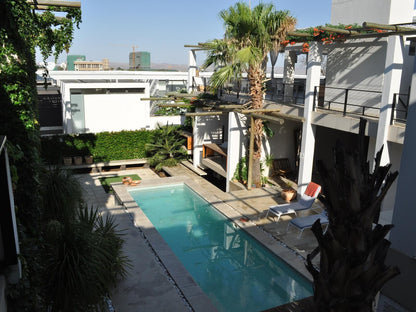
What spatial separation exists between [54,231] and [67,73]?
73.9 feet

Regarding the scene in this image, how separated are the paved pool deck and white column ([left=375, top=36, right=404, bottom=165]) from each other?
11.7 feet

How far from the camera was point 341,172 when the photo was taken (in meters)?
3.44

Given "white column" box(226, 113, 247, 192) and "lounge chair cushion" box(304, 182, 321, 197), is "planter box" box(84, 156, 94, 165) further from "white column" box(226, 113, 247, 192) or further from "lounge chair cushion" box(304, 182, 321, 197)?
"lounge chair cushion" box(304, 182, 321, 197)

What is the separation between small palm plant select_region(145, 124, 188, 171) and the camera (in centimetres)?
1972

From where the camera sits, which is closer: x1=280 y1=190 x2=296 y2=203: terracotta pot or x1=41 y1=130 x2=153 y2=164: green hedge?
x1=280 y1=190 x2=296 y2=203: terracotta pot

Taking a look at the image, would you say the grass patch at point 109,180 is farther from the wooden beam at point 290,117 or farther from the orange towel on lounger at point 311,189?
the orange towel on lounger at point 311,189

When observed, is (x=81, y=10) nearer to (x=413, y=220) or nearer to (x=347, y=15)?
(x=413, y=220)

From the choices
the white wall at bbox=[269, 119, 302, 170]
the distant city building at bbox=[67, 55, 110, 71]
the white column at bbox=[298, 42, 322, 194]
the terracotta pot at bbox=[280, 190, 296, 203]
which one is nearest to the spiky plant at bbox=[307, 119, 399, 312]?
the white column at bbox=[298, 42, 322, 194]

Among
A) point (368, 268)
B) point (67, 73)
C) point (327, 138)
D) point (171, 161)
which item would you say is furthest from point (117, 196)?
point (67, 73)

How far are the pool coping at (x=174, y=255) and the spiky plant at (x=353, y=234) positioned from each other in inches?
177

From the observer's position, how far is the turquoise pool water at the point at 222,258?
28.9ft

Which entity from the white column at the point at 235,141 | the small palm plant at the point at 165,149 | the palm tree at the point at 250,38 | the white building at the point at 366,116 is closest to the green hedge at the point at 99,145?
the small palm plant at the point at 165,149

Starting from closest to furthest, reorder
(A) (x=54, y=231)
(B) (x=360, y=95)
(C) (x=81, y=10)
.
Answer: (A) (x=54, y=231) → (C) (x=81, y=10) → (B) (x=360, y=95)

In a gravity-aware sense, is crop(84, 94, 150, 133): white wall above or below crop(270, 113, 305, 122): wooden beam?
below
